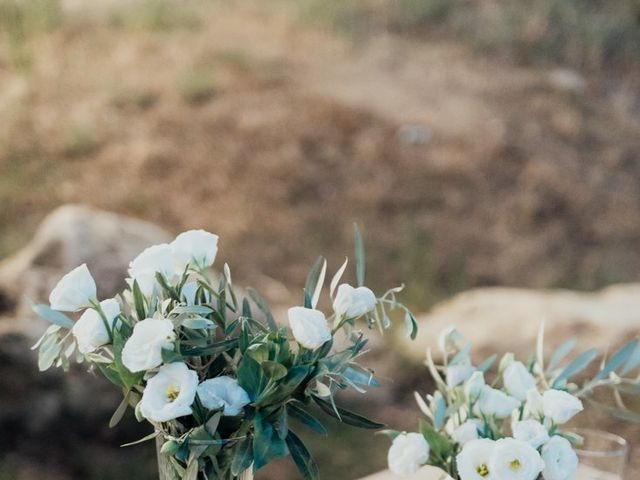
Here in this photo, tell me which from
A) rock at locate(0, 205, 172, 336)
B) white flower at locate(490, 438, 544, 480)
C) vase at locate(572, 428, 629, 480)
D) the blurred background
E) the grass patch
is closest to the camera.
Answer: white flower at locate(490, 438, 544, 480)

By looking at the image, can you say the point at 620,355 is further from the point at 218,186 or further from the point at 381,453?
the point at 218,186

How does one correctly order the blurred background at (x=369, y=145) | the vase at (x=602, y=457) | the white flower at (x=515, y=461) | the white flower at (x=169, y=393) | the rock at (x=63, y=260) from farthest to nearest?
1. the blurred background at (x=369, y=145)
2. the rock at (x=63, y=260)
3. the vase at (x=602, y=457)
4. the white flower at (x=515, y=461)
5. the white flower at (x=169, y=393)

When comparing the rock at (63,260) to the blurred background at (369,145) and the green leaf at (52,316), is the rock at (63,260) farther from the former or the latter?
the green leaf at (52,316)

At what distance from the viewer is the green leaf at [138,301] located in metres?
0.89

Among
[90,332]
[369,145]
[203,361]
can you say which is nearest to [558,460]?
[203,361]

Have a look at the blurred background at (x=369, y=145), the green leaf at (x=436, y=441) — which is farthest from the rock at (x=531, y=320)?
the green leaf at (x=436, y=441)

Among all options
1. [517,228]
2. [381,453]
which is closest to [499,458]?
[381,453]

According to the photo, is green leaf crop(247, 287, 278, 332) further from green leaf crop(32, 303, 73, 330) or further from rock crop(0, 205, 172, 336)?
rock crop(0, 205, 172, 336)

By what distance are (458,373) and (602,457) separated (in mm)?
227

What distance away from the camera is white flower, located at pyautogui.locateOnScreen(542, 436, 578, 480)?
973 millimetres

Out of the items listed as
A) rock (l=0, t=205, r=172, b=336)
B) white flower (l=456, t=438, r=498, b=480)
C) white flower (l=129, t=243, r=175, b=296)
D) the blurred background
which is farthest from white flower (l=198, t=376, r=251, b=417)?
the blurred background

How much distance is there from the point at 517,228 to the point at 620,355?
3.42 m

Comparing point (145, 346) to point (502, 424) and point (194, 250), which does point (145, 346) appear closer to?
point (194, 250)

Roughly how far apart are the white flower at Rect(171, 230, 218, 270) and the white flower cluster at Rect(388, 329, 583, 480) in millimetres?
301
